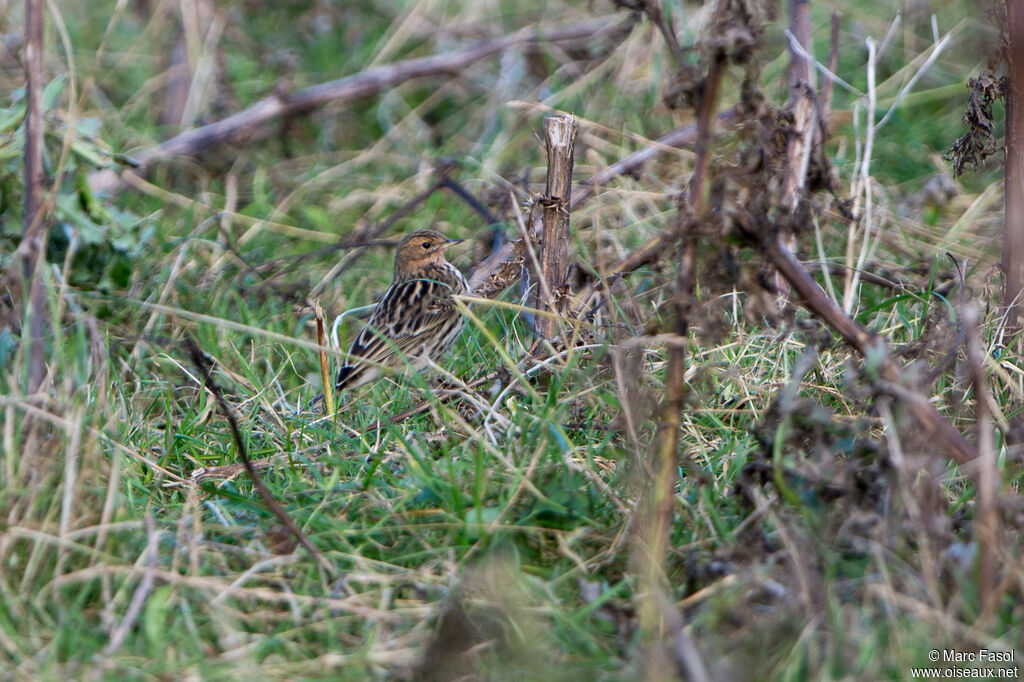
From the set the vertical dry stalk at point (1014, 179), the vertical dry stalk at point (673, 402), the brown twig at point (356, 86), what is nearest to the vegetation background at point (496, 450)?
the vertical dry stalk at point (673, 402)

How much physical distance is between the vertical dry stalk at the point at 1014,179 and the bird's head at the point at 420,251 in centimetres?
295

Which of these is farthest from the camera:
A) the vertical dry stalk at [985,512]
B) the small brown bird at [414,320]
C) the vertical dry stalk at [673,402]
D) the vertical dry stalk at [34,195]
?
the small brown bird at [414,320]

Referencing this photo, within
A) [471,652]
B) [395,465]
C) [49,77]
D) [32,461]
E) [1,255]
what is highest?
[49,77]

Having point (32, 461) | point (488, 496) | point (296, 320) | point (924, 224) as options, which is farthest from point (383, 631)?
point (924, 224)

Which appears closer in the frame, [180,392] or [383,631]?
[383,631]

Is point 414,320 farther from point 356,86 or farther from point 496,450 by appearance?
point 356,86

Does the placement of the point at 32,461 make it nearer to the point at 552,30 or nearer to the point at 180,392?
the point at 180,392

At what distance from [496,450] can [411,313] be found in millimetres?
2209

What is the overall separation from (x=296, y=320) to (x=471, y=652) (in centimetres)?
310

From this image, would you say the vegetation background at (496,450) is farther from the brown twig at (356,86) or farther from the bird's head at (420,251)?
the brown twig at (356,86)

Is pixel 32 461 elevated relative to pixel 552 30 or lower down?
lower down

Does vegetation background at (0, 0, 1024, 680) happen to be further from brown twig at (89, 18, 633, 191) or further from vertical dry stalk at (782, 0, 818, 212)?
Result: brown twig at (89, 18, 633, 191)

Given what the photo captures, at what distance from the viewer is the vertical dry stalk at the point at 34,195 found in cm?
383

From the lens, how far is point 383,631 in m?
3.30
